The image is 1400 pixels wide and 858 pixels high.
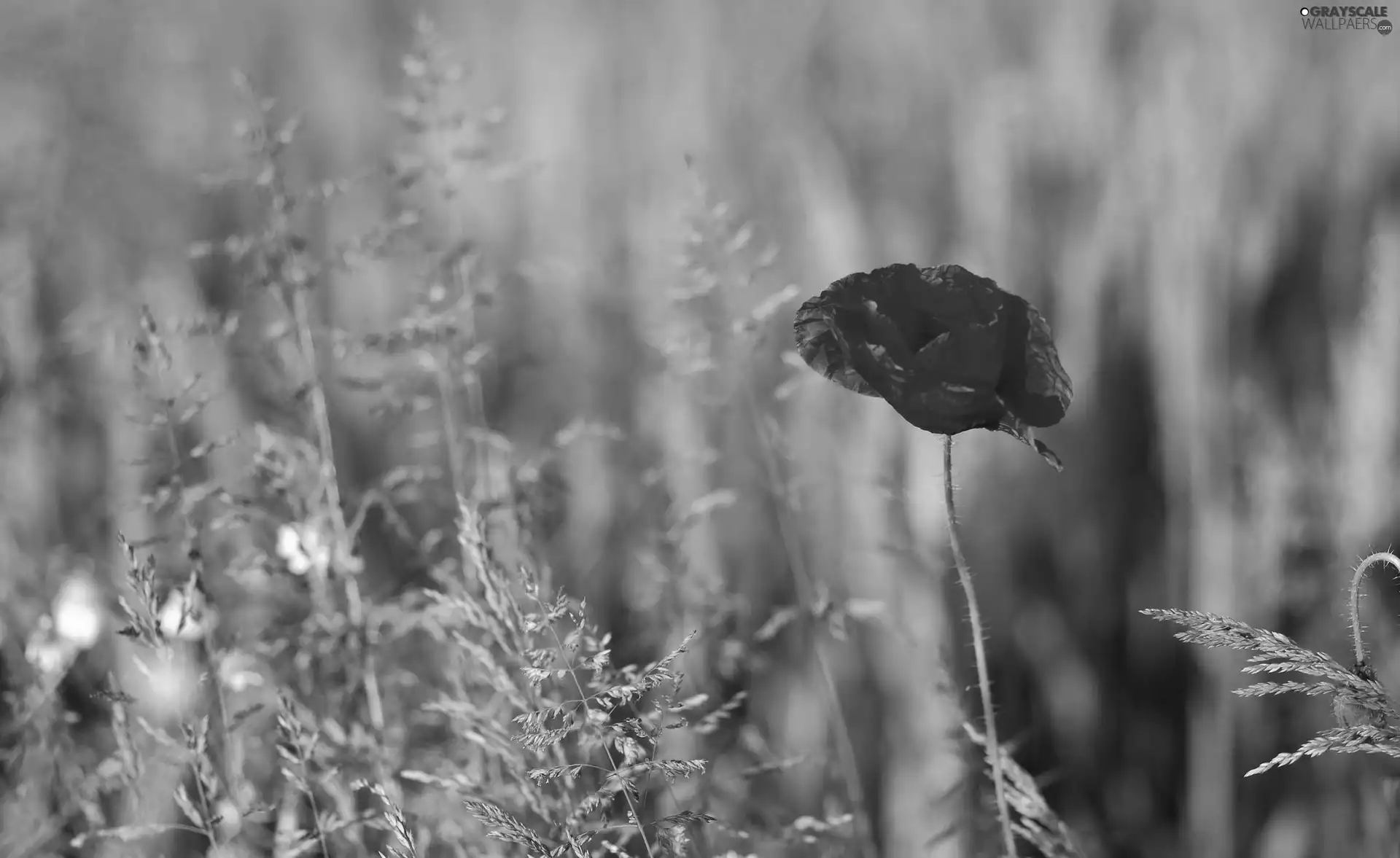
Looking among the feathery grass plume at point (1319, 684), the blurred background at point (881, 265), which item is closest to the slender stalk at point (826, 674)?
the blurred background at point (881, 265)

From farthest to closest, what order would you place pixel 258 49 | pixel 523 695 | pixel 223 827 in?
pixel 258 49, pixel 223 827, pixel 523 695

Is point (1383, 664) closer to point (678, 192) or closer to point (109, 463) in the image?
point (678, 192)

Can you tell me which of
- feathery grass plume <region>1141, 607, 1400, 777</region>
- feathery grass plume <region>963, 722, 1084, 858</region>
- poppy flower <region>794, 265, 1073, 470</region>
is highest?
poppy flower <region>794, 265, 1073, 470</region>

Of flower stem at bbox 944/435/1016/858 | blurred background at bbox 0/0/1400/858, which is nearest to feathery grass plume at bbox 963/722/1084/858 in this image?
flower stem at bbox 944/435/1016/858

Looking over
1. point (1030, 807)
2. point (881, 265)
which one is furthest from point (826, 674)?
point (881, 265)

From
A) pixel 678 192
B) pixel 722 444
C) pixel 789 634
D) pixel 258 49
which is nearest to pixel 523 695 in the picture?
pixel 789 634

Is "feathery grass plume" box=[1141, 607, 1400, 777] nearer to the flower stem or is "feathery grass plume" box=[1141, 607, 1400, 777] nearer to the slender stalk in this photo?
the flower stem
